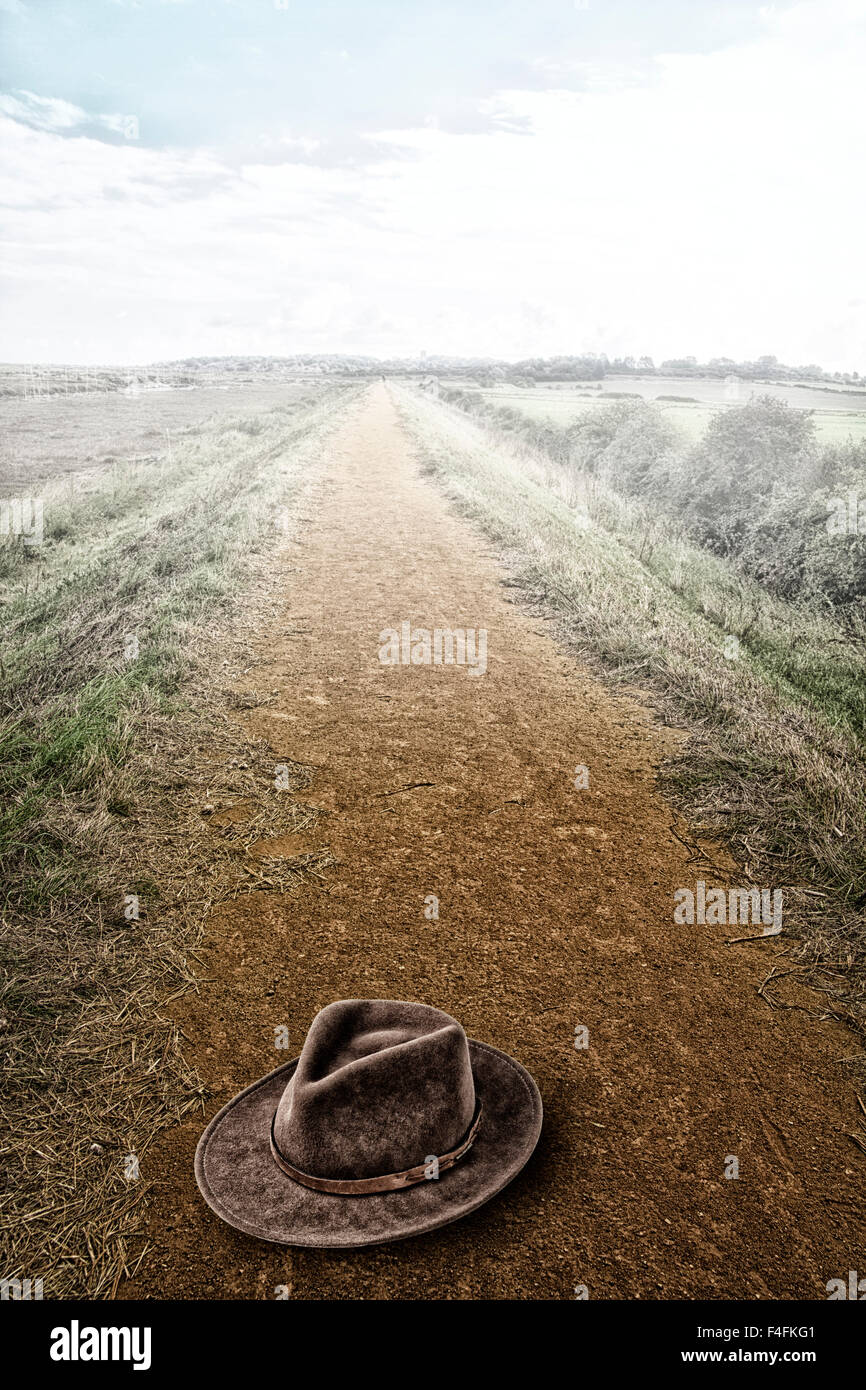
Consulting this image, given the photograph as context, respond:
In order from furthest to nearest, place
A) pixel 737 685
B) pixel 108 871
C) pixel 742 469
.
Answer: pixel 742 469 → pixel 737 685 → pixel 108 871

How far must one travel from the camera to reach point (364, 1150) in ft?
7.31

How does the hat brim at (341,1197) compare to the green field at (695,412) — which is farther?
the green field at (695,412)

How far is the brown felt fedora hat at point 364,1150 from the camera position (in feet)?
7.27

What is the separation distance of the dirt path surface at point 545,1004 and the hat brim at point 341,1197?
12cm

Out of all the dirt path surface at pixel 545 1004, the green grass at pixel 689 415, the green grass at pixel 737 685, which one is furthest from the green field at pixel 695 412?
the dirt path surface at pixel 545 1004

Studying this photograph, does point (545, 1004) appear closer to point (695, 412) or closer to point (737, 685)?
point (737, 685)

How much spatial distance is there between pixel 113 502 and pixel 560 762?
1276 cm

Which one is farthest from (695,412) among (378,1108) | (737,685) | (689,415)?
(378,1108)

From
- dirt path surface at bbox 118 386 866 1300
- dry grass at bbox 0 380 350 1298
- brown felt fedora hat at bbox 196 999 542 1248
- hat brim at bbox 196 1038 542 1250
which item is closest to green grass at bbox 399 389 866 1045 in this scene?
dirt path surface at bbox 118 386 866 1300

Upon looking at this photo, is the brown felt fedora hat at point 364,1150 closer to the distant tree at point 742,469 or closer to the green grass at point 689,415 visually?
the distant tree at point 742,469

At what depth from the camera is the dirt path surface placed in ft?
7.39

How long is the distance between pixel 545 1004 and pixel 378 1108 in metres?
1.24
